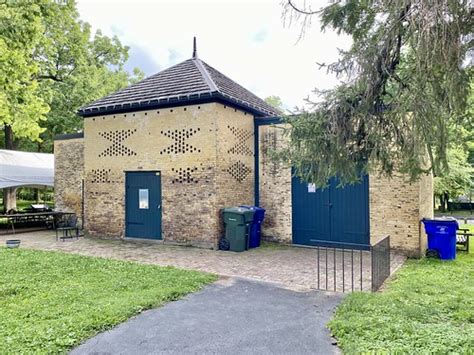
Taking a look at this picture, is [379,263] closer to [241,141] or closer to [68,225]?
[241,141]

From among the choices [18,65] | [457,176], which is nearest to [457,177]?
[457,176]

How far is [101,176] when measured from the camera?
41.5ft

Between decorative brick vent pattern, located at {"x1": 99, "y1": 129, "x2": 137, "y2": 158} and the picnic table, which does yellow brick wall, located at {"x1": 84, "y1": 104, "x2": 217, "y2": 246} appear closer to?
decorative brick vent pattern, located at {"x1": 99, "y1": 129, "x2": 137, "y2": 158}

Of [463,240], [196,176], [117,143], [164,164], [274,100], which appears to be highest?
[274,100]

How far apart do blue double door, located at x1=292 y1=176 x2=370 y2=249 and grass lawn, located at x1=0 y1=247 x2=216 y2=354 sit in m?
4.60

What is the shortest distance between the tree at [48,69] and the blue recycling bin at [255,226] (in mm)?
7130

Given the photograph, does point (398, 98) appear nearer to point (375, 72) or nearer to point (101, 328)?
point (375, 72)

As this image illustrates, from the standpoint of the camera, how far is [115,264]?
8.21 m

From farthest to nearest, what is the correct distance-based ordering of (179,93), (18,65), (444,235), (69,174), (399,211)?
(69,174) → (179,93) → (18,65) → (399,211) → (444,235)

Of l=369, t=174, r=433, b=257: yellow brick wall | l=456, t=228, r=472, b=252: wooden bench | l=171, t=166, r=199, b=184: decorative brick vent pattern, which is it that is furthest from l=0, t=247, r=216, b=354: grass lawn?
l=456, t=228, r=472, b=252: wooden bench

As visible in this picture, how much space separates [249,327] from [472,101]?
4.58 meters

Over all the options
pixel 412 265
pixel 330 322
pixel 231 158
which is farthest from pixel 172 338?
pixel 231 158

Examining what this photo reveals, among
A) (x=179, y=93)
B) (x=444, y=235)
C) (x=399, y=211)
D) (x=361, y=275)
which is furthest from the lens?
(x=179, y=93)

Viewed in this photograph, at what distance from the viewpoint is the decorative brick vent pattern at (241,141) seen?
11141 millimetres
